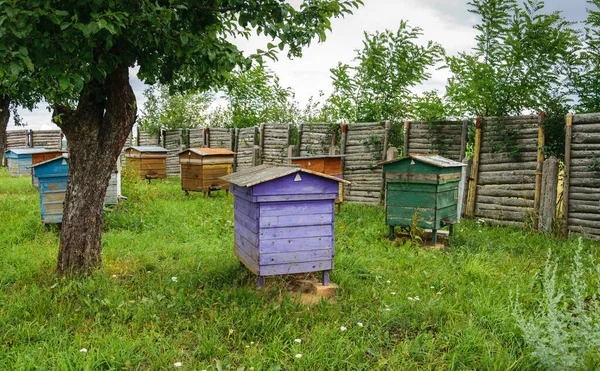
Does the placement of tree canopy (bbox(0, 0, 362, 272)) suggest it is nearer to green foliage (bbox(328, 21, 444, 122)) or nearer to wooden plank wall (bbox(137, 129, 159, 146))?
green foliage (bbox(328, 21, 444, 122))

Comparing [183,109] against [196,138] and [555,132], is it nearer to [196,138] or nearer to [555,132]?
[196,138]

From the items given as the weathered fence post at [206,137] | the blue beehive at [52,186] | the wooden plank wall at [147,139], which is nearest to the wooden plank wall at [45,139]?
the wooden plank wall at [147,139]

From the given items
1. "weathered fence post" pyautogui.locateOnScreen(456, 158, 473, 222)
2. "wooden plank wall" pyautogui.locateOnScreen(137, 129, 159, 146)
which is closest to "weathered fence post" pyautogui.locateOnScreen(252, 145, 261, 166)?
"weathered fence post" pyautogui.locateOnScreen(456, 158, 473, 222)

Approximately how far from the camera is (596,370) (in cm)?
331

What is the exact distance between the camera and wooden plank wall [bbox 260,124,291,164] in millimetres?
15202

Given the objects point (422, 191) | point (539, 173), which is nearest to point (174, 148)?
point (422, 191)

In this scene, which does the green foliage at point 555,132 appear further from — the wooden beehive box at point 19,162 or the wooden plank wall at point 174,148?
the wooden beehive box at point 19,162

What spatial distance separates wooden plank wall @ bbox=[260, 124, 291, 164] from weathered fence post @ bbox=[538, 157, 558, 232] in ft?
25.8

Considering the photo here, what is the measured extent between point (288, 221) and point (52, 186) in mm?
5353

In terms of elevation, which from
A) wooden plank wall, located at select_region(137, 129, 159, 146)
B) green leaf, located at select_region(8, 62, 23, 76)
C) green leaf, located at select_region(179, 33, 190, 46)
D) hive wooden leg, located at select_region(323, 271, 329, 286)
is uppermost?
green leaf, located at select_region(179, 33, 190, 46)

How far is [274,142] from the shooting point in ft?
51.6

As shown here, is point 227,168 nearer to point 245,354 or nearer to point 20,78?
point 20,78

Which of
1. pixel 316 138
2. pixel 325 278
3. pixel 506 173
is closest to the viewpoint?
pixel 325 278

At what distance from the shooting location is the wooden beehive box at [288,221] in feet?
16.0
